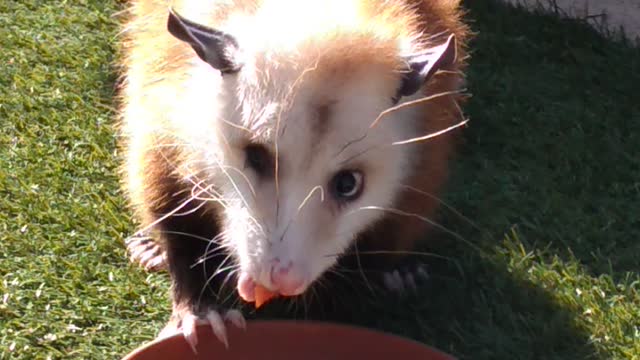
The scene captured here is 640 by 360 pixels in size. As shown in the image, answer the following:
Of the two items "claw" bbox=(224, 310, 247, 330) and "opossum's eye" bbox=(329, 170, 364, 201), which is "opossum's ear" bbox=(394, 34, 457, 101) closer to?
"opossum's eye" bbox=(329, 170, 364, 201)

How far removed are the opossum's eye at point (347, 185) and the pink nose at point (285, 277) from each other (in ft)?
0.65

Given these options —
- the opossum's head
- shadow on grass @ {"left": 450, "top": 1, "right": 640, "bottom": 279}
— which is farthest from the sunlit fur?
shadow on grass @ {"left": 450, "top": 1, "right": 640, "bottom": 279}

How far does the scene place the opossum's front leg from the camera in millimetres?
2627

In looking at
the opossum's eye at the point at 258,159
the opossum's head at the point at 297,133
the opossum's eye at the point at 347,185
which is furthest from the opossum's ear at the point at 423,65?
the opossum's eye at the point at 258,159

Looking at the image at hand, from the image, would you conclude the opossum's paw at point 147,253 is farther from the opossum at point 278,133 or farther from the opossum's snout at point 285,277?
the opossum's snout at point 285,277

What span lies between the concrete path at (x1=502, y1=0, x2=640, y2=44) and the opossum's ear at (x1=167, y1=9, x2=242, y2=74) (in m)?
2.04

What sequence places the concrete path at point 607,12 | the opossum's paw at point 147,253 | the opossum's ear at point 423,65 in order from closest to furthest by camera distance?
the opossum's ear at point 423,65, the opossum's paw at point 147,253, the concrete path at point 607,12

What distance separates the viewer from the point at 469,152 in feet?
11.4

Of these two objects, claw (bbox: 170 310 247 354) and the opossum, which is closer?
the opossum

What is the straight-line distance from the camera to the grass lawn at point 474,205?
2.76 m

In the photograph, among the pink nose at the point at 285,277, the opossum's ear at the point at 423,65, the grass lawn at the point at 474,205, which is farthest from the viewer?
the grass lawn at the point at 474,205

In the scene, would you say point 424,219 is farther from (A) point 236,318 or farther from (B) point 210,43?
(B) point 210,43

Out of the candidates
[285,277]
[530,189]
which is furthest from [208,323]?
[530,189]

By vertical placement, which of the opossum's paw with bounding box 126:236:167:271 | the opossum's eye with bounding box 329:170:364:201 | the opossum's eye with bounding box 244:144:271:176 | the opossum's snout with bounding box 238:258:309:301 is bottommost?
the opossum's paw with bounding box 126:236:167:271
